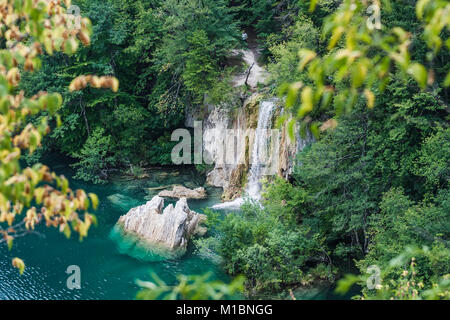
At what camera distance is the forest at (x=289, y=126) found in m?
3.08

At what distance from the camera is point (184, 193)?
20531 mm

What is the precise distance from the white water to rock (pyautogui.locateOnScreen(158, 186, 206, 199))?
170cm

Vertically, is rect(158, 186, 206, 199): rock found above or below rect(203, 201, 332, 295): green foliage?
above

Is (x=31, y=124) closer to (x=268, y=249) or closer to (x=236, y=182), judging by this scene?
(x=268, y=249)

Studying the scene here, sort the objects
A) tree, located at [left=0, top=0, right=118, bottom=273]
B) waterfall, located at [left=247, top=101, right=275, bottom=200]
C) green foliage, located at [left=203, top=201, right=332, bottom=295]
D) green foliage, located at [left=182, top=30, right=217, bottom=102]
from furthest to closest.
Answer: green foliage, located at [left=182, top=30, right=217, bottom=102] < waterfall, located at [left=247, top=101, right=275, bottom=200] < green foliage, located at [left=203, top=201, right=332, bottom=295] < tree, located at [left=0, top=0, right=118, bottom=273]

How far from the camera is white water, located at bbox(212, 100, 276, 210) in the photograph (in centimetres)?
1817

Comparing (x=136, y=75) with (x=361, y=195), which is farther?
(x=136, y=75)

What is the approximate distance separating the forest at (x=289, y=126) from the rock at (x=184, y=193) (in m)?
2.41

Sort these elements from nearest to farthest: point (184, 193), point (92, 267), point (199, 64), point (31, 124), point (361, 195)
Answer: point (31, 124) → point (361, 195) → point (92, 267) → point (199, 64) → point (184, 193)

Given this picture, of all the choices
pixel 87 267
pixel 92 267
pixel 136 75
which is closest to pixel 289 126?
pixel 92 267

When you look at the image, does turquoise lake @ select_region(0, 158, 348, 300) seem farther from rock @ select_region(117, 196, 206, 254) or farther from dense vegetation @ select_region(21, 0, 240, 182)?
dense vegetation @ select_region(21, 0, 240, 182)

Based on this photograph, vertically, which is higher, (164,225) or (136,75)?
(136,75)

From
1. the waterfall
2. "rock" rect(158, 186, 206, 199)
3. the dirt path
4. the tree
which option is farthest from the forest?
"rock" rect(158, 186, 206, 199)

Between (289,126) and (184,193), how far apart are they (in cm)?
1790
